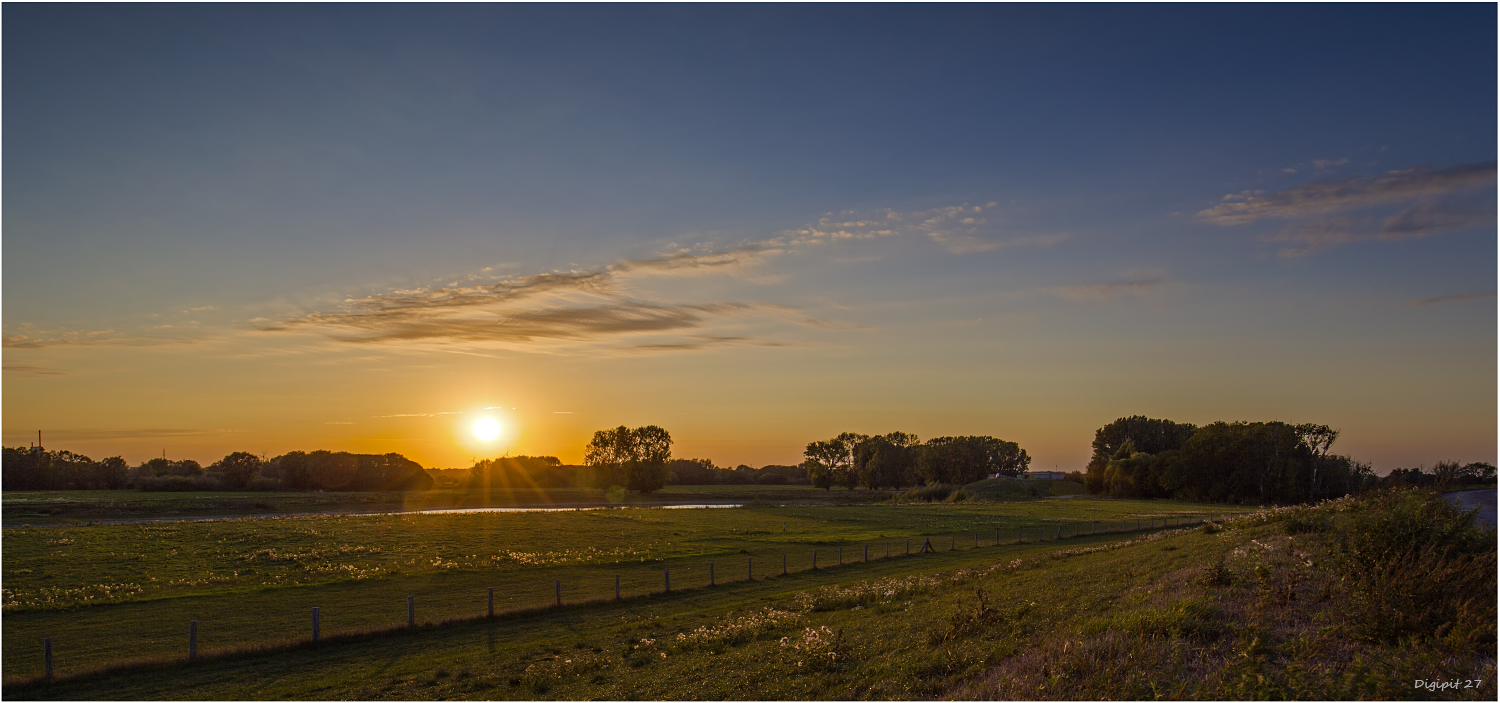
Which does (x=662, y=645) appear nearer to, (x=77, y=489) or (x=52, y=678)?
(x=52, y=678)

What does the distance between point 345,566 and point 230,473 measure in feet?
403

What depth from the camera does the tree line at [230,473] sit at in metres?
130

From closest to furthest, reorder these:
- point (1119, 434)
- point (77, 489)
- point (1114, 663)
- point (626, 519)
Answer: point (1114, 663), point (626, 519), point (77, 489), point (1119, 434)

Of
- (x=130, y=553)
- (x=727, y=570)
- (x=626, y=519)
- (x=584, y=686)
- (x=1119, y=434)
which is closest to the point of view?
(x=584, y=686)

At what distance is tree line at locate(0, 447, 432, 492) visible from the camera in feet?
425

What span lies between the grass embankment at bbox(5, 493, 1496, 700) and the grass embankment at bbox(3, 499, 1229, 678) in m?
4.47

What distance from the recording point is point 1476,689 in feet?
31.4

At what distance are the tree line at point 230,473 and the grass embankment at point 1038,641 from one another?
454 feet

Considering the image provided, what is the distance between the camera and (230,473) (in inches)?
5384

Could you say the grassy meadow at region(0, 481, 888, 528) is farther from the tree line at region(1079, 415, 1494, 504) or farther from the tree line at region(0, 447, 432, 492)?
the tree line at region(1079, 415, 1494, 504)

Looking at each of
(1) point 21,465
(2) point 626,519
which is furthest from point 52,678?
(1) point 21,465

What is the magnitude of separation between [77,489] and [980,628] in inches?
6458

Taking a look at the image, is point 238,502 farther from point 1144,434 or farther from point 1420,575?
point 1144,434

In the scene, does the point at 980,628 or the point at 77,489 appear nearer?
the point at 980,628
